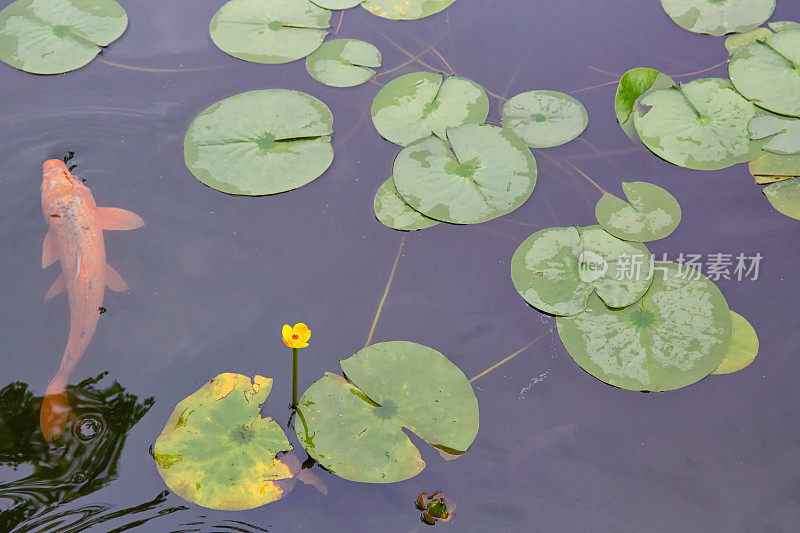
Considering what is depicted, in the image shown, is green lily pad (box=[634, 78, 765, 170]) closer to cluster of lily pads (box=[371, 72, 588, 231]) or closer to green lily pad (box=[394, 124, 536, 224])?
cluster of lily pads (box=[371, 72, 588, 231])

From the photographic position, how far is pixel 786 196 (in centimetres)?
254

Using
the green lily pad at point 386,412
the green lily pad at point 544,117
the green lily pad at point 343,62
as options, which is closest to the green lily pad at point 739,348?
the green lily pad at point 386,412

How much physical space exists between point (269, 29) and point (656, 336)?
7.72ft

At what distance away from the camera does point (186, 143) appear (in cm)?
269

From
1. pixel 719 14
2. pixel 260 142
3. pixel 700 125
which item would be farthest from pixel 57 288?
pixel 719 14

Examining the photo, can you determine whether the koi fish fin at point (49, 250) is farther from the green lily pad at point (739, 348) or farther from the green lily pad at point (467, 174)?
the green lily pad at point (739, 348)

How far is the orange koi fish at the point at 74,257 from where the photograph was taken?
2.07 m

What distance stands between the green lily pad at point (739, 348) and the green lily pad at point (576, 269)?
35 centimetres

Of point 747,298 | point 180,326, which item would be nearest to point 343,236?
point 180,326

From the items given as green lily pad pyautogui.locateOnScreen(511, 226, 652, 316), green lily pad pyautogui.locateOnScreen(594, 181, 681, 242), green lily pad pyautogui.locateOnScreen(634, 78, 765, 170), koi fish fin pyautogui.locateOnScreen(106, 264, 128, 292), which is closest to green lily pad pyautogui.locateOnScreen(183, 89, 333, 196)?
koi fish fin pyautogui.locateOnScreen(106, 264, 128, 292)

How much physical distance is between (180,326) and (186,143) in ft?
2.91

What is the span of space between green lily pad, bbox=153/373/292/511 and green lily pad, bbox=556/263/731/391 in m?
1.08

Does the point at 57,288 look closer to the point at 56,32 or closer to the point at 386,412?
the point at 386,412

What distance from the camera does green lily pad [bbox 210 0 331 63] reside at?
304 cm
